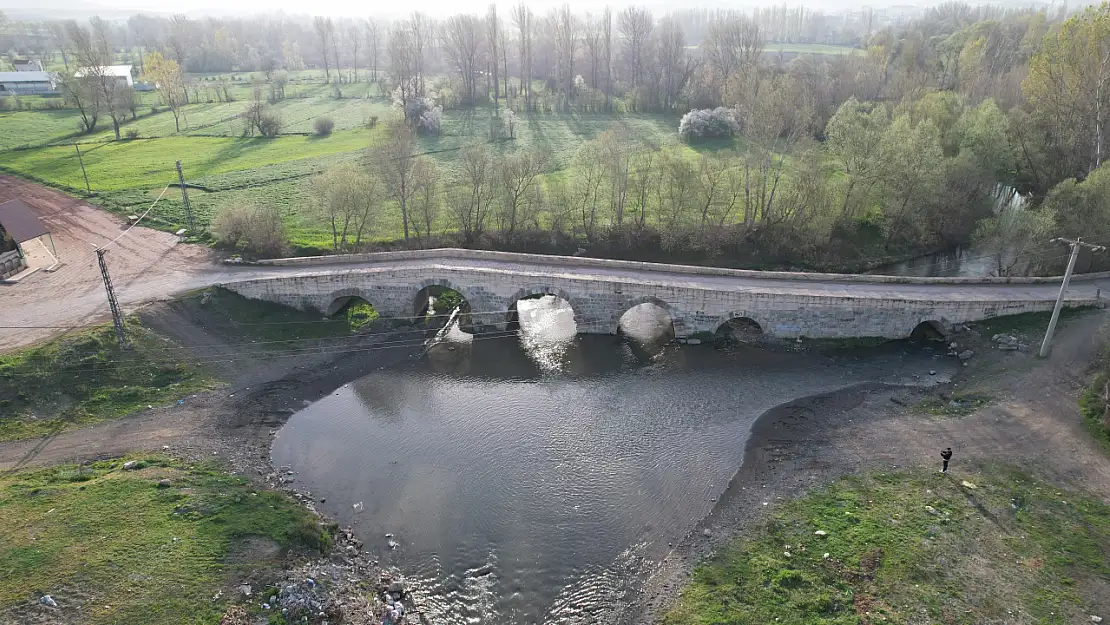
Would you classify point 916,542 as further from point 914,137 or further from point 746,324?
point 914,137

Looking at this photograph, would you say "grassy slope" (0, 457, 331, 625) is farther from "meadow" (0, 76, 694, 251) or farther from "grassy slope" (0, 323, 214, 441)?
"meadow" (0, 76, 694, 251)

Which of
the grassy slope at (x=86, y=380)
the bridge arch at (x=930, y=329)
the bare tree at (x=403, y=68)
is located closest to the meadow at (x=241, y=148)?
the bare tree at (x=403, y=68)

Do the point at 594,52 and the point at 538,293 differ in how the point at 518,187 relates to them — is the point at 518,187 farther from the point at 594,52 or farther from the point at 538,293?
the point at 594,52

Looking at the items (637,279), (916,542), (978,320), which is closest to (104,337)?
(637,279)

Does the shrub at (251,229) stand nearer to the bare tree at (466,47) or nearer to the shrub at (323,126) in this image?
the shrub at (323,126)

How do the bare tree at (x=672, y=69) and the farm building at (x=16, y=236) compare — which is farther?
the bare tree at (x=672, y=69)

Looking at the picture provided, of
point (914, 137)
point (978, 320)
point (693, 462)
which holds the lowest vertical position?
point (693, 462)
